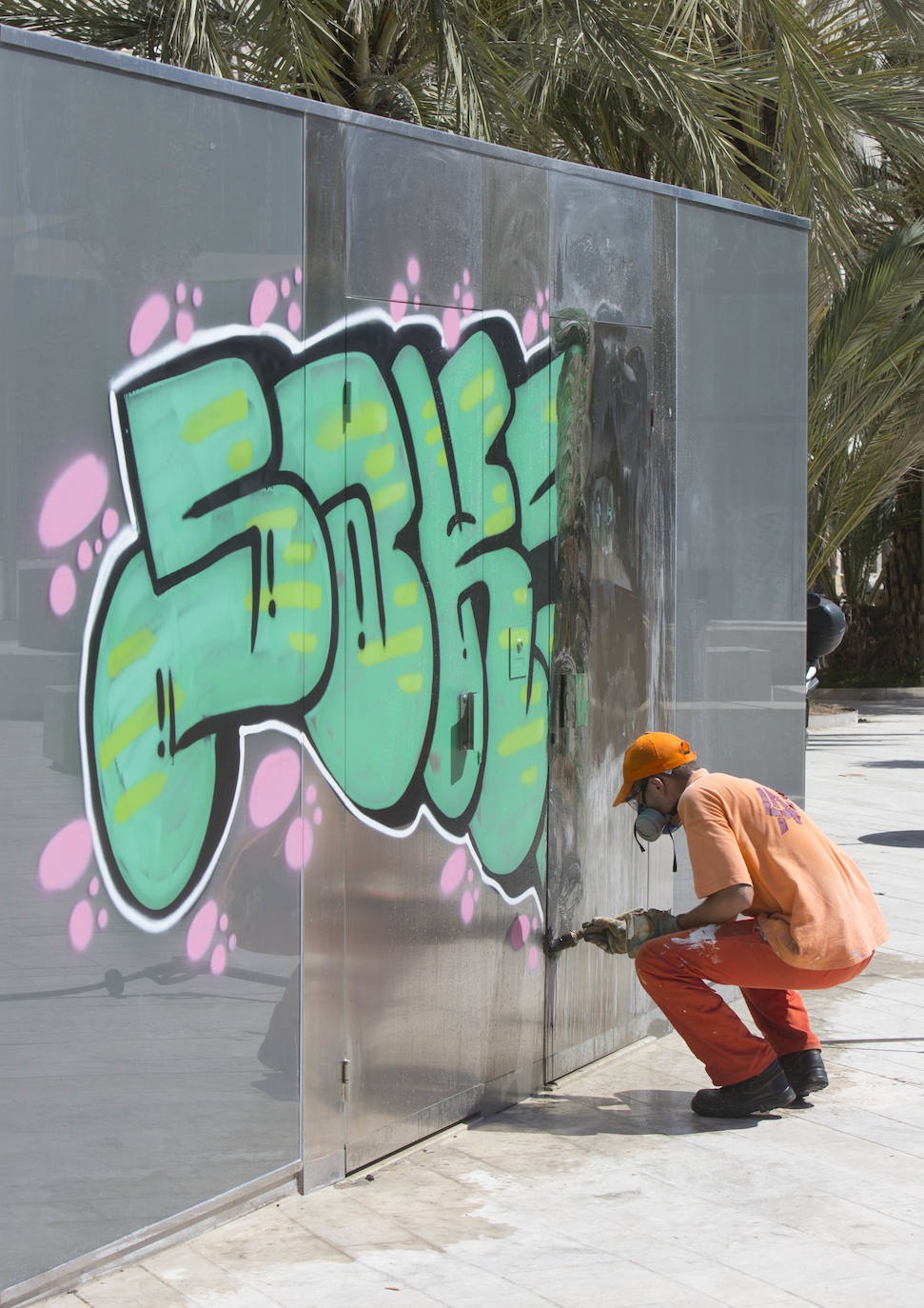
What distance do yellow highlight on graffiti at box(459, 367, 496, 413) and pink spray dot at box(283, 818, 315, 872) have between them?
1339 mm

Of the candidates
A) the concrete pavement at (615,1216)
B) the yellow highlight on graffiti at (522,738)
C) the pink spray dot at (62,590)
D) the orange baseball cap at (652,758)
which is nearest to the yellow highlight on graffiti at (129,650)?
the pink spray dot at (62,590)

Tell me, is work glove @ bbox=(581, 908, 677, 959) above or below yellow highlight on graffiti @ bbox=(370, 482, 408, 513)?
below

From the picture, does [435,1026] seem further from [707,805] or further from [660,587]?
[660,587]

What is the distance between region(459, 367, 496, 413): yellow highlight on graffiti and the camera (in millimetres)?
4660

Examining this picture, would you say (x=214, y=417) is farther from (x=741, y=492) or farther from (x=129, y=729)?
(x=741, y=492)

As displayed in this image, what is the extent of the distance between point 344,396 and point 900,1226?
2.54m

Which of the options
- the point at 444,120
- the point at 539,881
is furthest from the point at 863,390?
the point at 539,881

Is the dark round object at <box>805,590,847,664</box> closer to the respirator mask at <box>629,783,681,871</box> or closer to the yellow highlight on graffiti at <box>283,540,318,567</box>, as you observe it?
the respirator mask at <box>629,783,681,871</box>

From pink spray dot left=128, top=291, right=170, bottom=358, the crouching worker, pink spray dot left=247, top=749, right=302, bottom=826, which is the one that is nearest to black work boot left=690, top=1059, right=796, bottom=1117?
the crouching worker

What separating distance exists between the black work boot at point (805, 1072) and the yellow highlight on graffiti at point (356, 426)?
92.4 inches

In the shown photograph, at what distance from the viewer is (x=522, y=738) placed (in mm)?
4969

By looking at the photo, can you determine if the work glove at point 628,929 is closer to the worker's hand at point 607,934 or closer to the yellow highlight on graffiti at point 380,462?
the worker's hand at point 607,934

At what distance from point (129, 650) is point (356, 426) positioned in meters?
0.99

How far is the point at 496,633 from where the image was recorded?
4.83 m
